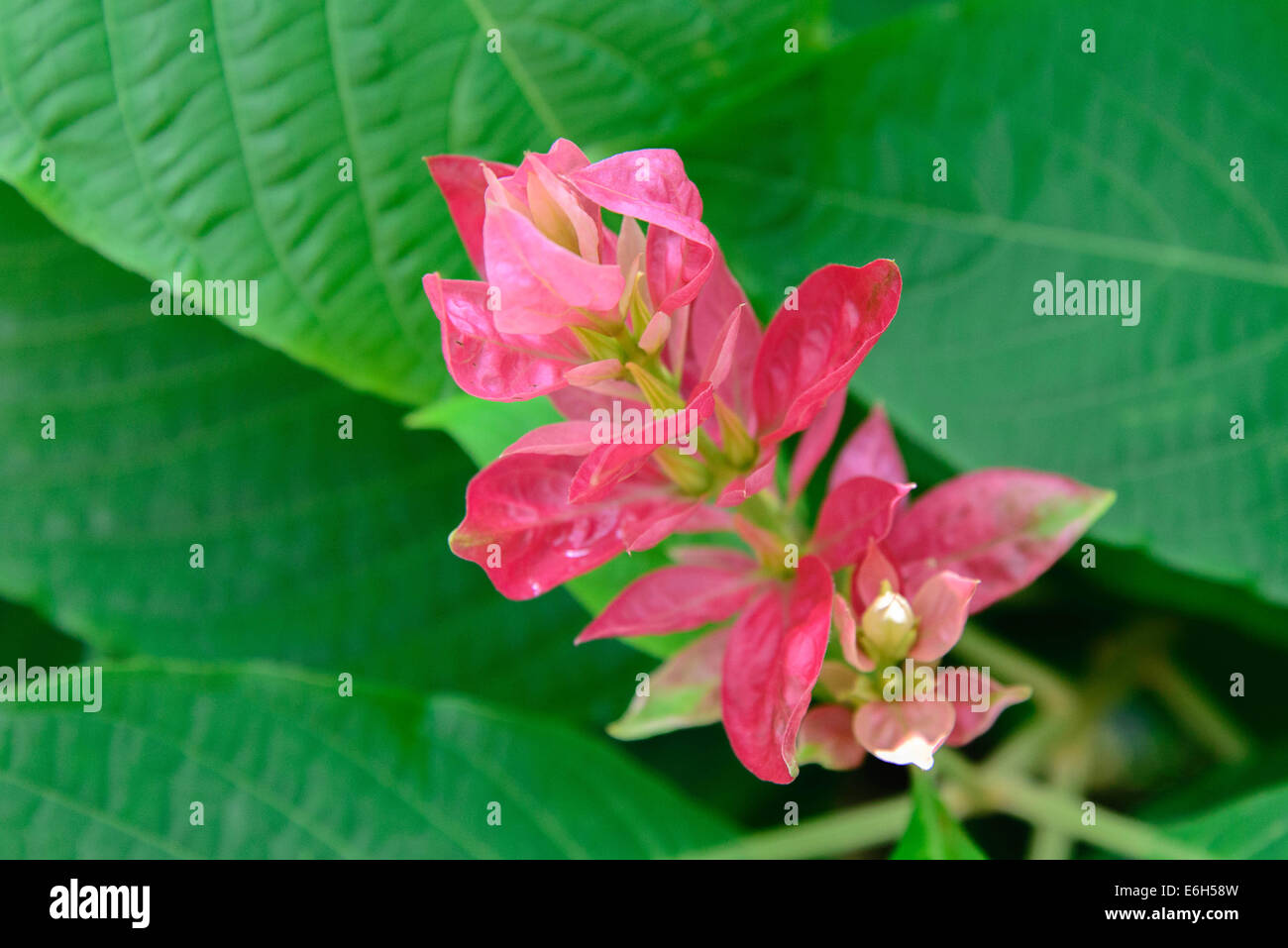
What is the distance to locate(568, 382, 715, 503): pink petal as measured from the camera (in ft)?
1.10

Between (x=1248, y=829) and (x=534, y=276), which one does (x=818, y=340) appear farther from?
(x=1248, y=829)

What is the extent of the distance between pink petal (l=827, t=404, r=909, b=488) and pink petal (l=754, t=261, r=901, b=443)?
0.26ft

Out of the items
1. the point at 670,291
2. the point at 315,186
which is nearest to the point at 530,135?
the point at 315,186

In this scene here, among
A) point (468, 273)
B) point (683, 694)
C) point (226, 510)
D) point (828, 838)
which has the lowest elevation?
point (828, 838)

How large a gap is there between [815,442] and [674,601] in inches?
3.7

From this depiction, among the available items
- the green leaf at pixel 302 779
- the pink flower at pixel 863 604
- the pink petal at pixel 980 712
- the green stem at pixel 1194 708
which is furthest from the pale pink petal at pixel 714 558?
the green stem at pixel 1194 708

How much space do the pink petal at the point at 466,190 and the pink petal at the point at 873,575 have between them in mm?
186

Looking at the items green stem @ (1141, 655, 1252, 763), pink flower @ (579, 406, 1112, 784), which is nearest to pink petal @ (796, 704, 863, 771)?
pink flower @ (579, 406, 1112, 784)

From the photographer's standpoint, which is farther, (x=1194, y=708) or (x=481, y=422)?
(x=1194, y=708)

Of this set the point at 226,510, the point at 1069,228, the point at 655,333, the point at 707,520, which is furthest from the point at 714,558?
the point at 226,510

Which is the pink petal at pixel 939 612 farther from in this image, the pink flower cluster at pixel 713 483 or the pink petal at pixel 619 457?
the pink petal at pixel 619 457

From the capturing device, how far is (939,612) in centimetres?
41

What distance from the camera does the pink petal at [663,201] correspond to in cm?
32
